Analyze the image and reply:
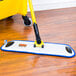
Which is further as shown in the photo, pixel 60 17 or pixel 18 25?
pixel 60 17

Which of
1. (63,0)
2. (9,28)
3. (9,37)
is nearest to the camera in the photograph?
(9,37)

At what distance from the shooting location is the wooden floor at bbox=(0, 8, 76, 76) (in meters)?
0.70

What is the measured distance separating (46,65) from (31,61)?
109 millimetres

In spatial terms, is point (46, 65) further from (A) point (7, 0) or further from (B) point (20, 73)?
(A) point (7, 0)

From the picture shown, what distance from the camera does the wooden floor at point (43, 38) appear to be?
699 millimetres

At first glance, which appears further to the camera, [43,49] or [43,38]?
[43,38]

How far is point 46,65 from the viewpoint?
0.74 metres

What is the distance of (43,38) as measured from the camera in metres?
1.02

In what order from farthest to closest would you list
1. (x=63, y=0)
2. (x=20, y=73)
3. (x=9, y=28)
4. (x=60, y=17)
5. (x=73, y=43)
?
1. (x=63, y=0)
2. (x=60, y=17)
3. (x=9, y=28)
4. (x=73, y=43)
5. (x=20, y=73)

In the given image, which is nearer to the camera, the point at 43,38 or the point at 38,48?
the point at 38,48

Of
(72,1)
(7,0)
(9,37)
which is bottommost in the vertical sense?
(9,37)

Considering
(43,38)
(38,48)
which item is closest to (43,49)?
(38,48)

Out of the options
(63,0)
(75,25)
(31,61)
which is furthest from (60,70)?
(63,0)

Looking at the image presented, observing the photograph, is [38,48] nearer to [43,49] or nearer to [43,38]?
[43,49]
